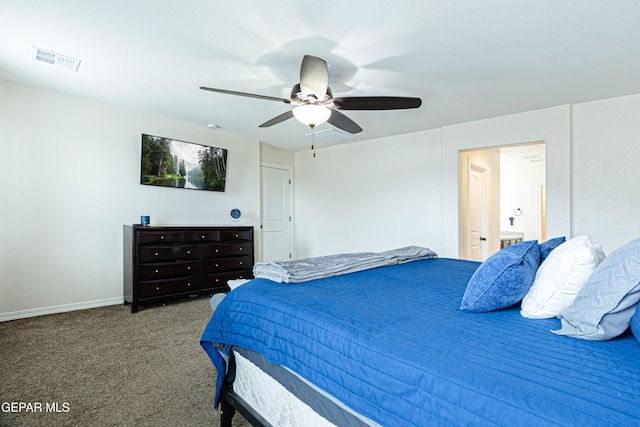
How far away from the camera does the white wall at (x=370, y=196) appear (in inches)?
181

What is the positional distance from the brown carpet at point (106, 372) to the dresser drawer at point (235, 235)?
1.33m

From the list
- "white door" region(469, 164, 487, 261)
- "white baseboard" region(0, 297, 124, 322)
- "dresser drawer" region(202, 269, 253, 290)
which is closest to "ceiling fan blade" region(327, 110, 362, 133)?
"white door" region(469, 164, 487, 261)

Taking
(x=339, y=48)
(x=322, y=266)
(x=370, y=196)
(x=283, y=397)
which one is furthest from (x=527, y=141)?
(x=283, y=397)

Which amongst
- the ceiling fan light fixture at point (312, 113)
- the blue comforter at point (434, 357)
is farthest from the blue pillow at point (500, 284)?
the ceiling fan light fixture at point (312, 113)

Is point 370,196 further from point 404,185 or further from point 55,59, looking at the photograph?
point 55,59

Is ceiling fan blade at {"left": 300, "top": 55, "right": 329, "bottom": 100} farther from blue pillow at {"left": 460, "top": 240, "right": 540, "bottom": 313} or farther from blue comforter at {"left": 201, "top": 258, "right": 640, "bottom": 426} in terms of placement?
blue pillow at {"left": 460, "top": 240, "right": 540, "bottom": 313}

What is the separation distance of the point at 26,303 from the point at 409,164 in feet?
16.8

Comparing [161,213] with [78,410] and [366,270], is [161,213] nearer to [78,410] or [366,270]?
[78,410]

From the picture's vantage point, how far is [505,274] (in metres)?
1.21

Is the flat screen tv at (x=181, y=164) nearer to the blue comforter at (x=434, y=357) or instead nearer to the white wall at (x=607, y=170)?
the blue comforter at (x=434, y=357)

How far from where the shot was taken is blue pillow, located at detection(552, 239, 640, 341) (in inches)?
34.5

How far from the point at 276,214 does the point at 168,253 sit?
2419 millimetres

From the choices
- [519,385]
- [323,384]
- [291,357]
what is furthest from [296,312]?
[519,385]

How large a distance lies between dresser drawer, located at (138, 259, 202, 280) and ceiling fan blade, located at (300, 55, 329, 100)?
281cm
